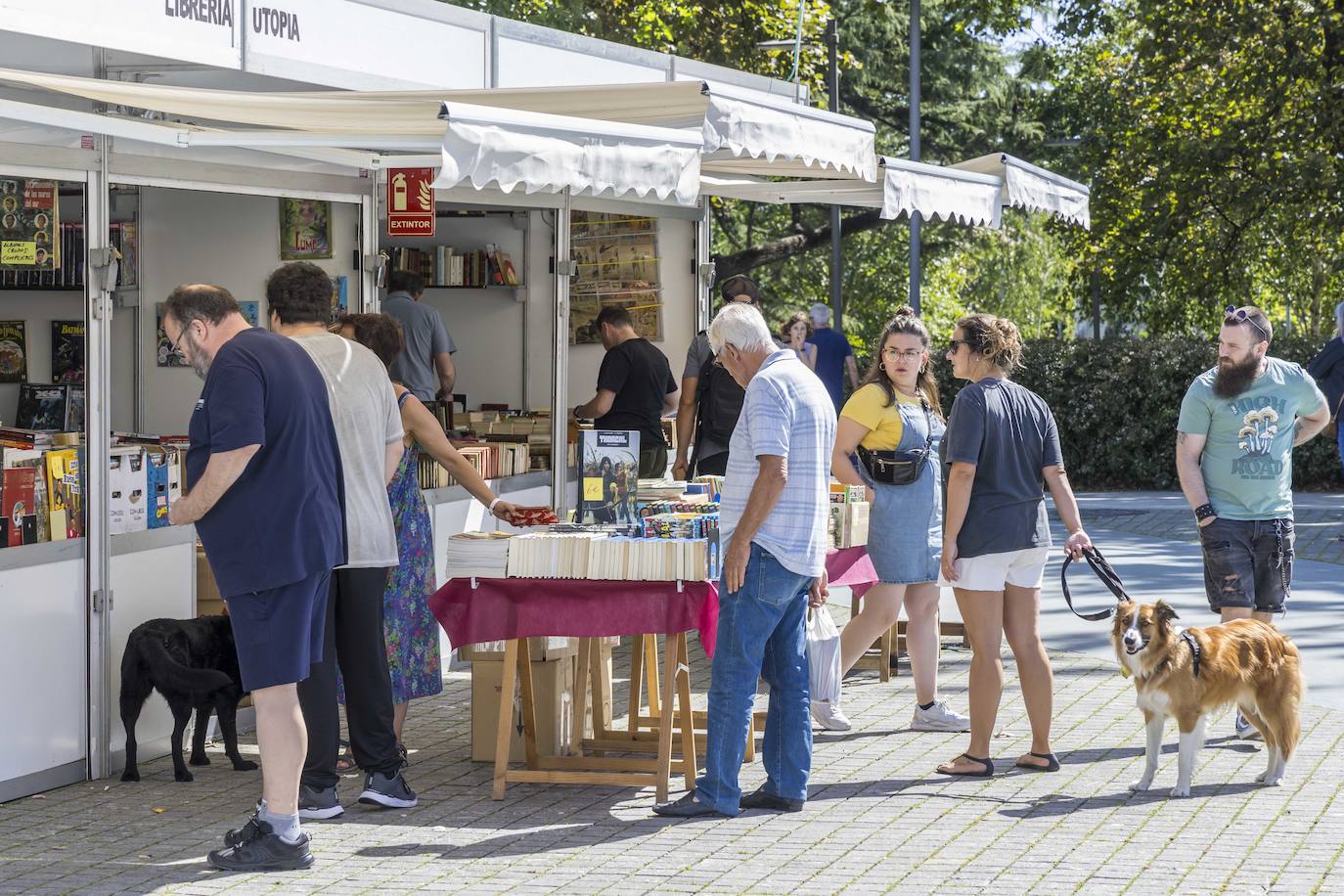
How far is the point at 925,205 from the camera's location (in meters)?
8.02

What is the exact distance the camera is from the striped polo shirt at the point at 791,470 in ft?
18.5

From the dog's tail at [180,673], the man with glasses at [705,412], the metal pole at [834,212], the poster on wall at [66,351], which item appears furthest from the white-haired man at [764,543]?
the metal pole at [834,212]

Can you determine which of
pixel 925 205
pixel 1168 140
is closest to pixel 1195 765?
pixel 925 205

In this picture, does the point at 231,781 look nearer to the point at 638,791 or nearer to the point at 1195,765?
the point at 638,791

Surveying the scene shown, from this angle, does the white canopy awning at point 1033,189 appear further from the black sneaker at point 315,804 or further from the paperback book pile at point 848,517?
the black sneaker at point 315,804

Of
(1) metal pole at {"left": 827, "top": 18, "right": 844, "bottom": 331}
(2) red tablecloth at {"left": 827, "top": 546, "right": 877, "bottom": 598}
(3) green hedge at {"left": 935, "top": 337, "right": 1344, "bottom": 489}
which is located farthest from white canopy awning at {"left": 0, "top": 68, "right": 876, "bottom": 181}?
(1) metal pole at {"left": 827, "top": 18, "right": 844, "bottom": 331}

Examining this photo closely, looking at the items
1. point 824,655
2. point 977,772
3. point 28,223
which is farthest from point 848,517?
point 28,223

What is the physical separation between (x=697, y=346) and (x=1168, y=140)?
15.0 meters

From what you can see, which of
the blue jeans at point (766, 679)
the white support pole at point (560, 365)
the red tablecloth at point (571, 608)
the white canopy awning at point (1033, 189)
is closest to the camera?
the blue jeans at point (766, 679)

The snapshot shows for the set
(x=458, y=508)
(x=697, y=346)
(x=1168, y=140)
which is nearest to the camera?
(x=458, y=508)

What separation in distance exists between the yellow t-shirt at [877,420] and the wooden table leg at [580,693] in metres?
1.44

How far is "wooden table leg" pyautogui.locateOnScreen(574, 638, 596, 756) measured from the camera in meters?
6.80

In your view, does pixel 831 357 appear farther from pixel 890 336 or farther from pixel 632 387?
pixel 890 336

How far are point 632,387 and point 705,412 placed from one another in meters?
0.63
